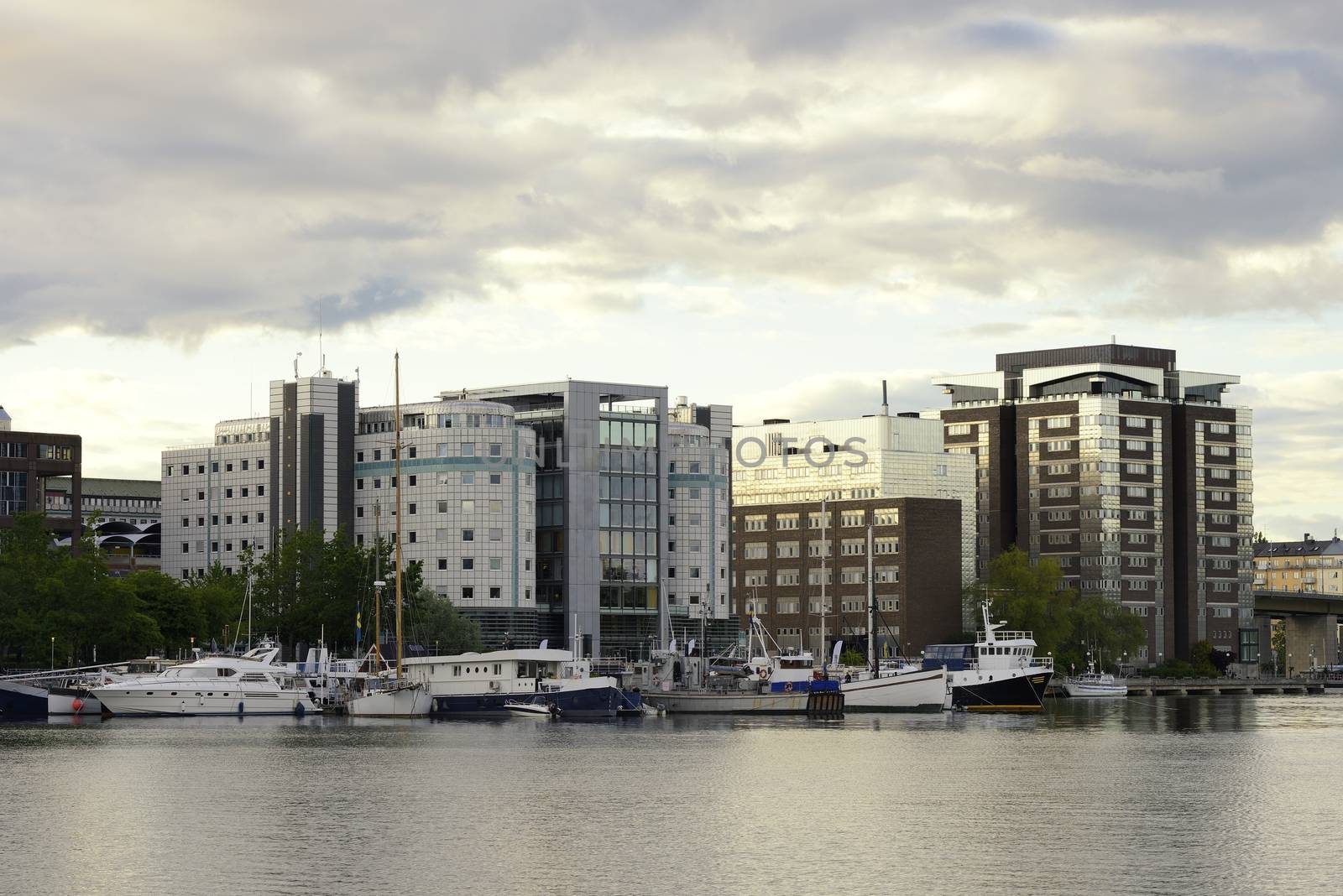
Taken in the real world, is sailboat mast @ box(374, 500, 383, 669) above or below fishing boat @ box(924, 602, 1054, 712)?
above

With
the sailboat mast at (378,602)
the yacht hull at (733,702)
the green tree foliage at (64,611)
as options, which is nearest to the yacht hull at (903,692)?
the yacht hull at (733,702)

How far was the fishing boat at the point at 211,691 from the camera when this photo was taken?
Result: 163250 millimetres

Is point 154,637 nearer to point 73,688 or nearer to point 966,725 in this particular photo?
point 73,688

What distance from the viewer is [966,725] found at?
157000 mm

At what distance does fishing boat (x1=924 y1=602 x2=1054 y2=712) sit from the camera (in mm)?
187000

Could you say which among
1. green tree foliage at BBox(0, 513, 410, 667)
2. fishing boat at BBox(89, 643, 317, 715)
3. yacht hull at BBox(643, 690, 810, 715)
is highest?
green tree foliage at BBox(0, 513, 410, 667)

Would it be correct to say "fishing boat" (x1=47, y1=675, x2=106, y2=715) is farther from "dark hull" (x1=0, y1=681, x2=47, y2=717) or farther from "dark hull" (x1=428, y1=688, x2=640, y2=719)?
"dark hull" (x1=428, y1=688, x2=640, y2=719)

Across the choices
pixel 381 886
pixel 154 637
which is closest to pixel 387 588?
pixel 154 637

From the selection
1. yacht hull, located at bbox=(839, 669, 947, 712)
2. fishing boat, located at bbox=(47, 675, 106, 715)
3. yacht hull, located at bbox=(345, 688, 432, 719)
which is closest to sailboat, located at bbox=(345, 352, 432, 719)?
yacht hull, located at bbox=(345, 688, 432, 719)

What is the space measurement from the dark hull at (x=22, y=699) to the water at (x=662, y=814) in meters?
24.4

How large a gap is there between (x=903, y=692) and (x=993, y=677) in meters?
8.59

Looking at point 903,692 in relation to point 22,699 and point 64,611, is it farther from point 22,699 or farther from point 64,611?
point 22,699

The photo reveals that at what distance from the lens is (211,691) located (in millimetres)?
164125

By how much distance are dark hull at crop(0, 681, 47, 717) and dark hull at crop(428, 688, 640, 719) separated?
31.2m
